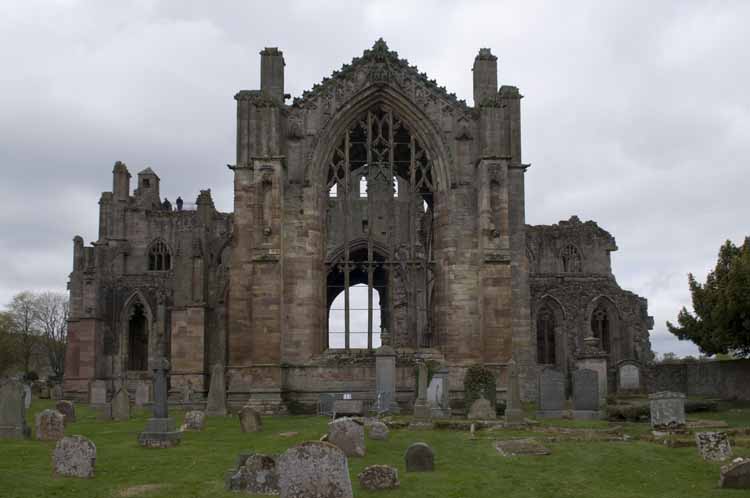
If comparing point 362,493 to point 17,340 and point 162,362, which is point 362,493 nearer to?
point 162,362

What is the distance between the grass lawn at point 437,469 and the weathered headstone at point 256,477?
0.81ft

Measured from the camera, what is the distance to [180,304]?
3500 centimetres

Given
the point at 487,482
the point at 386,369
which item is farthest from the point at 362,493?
the point at 386,369

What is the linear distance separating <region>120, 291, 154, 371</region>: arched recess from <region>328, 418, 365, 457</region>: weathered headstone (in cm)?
3317

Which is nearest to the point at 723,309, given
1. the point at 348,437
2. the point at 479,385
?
the point at 479,385

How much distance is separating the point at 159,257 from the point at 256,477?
143 ft

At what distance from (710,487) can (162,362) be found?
1121 centimetres

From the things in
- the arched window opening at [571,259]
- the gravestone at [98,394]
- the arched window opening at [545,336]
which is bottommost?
the gravestone at [98,394]

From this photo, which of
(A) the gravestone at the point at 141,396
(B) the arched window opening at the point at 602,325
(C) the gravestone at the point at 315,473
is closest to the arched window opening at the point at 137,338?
(A) the gravestone at the point at 141,396

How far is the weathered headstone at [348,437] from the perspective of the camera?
14.6m

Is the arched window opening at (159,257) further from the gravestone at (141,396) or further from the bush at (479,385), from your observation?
the bush at (479,385)

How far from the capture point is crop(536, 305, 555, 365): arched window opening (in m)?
45.7

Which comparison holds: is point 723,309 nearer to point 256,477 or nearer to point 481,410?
point 481,410

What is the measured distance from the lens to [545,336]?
150 ft
